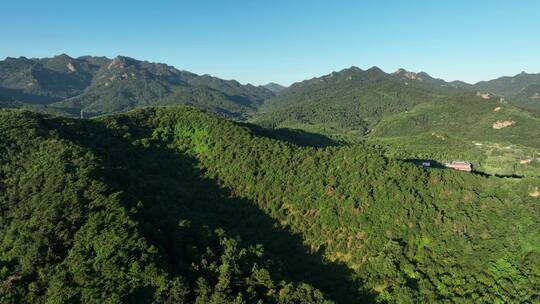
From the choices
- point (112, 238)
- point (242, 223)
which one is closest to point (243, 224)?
point (242, 223)

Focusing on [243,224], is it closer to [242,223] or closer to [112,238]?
[242,223]

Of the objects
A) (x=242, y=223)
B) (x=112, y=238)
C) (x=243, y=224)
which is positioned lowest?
(x=243, y=224)

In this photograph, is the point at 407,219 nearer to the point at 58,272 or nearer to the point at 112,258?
the point at 112,258

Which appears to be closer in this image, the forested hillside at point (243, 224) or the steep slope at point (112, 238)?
the steep slope at point (112, 238)

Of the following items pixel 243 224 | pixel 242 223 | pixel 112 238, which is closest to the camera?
pixel 112 238

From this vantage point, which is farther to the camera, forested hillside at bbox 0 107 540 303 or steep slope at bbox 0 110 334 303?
forested hillside at bbox 0 107 540 303

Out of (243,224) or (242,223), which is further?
(242,223)

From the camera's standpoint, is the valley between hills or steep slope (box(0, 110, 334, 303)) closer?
steep slope (box(0, 110, 334, 303))

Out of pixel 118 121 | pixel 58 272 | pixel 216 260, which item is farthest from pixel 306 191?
pixel 118 121
